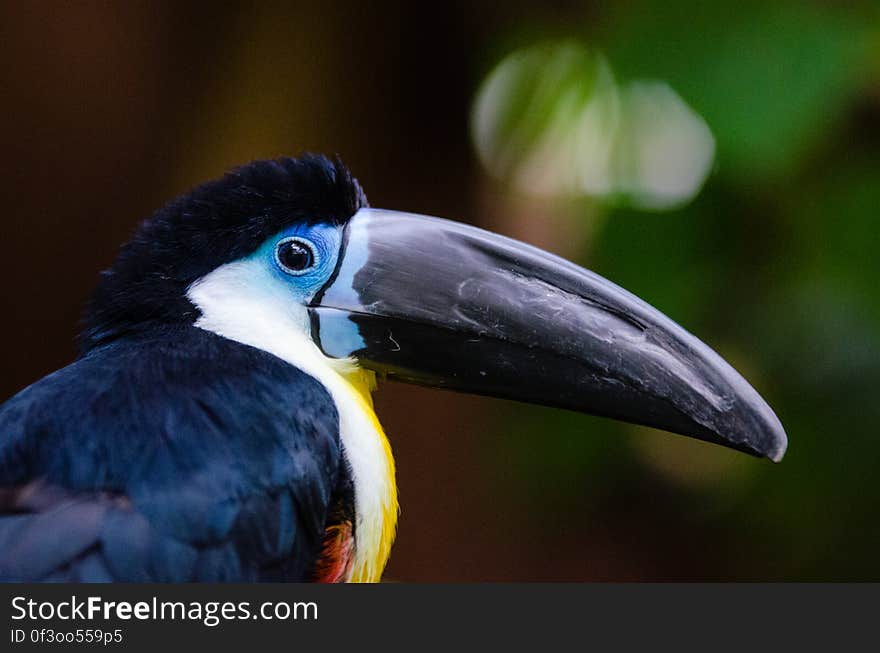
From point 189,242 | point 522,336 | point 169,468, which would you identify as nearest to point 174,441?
point 169,468

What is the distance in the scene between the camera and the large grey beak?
5.87 ft

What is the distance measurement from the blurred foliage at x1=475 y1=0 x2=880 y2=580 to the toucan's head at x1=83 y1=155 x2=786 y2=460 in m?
1.26

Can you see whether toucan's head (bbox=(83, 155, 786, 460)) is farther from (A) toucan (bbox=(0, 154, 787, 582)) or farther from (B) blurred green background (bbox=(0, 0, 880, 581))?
(B) blurred green background (bbox=(0, 0, 880, 581))

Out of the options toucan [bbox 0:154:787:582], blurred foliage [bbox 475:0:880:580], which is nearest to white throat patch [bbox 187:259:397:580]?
toucan [bbox 0:154:787:582]

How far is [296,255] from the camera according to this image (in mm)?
1881

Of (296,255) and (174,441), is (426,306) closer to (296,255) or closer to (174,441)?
(296,255)

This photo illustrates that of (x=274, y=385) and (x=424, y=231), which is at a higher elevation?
(x=424, y=231)

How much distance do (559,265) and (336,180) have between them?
1.36 feet

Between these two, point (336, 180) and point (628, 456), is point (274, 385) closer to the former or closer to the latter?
point (336, 180)

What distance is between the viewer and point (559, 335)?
183cm

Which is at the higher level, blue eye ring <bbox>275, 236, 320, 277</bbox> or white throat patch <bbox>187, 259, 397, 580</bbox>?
blue eye ring <bbox>275, 236, 320, 277</bbox>

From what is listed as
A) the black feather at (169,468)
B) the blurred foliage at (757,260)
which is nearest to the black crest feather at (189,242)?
the black feather at (169,468)

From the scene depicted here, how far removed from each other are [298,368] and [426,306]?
→ 0.80 feet

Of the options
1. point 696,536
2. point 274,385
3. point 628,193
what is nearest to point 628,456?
point 696,536
